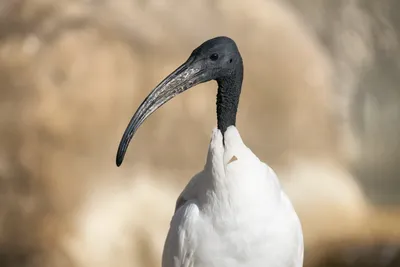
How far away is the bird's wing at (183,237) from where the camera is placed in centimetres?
183

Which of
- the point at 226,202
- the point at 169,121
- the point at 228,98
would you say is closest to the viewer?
the point at 226,202

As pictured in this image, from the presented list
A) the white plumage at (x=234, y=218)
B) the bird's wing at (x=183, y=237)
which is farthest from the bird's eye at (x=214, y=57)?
the bird's wing at (x=183, y=237)

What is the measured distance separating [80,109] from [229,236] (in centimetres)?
126

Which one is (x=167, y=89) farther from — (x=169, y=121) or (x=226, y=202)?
(x=169, y=121)

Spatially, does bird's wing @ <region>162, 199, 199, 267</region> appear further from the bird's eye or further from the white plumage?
the bird's eye

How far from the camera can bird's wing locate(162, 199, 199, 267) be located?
1827 mm

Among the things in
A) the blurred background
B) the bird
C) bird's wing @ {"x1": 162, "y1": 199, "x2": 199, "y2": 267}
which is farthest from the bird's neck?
the blurred background

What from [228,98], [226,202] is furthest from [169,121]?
[226,202]

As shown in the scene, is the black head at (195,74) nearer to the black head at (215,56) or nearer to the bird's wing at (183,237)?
the black head at (215,56)

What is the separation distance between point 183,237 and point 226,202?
0.48 ft

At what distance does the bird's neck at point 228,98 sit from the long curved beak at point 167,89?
0.26 feet

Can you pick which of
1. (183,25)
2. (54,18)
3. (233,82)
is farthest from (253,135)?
(233,82)

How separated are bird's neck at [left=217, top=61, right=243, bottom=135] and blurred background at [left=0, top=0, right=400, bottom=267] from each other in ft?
3.45

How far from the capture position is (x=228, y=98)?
75.3 inches
